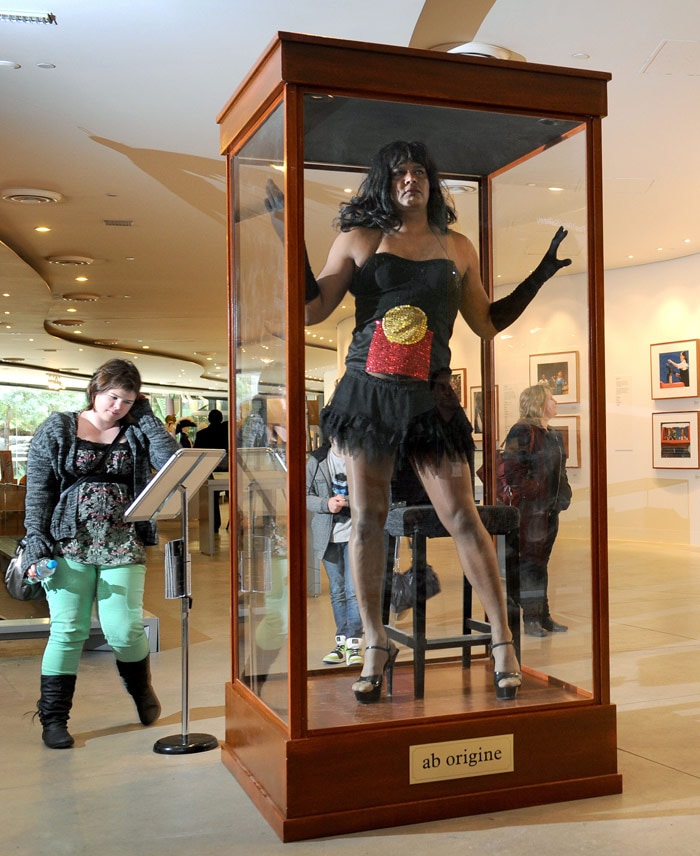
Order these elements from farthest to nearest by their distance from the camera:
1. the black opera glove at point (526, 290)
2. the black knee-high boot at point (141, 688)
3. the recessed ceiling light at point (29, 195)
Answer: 1. the recessed ceiling light at point (29, 195)
2. the black knee-high boot at point (141, 688)
3. the black opera glove at point (526, 290)


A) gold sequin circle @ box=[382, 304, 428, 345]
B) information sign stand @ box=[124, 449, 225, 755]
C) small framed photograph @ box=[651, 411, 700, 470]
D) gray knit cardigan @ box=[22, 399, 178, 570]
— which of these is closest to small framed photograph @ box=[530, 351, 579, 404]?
gold sequin circle @ box=[382, 304, 428, 345]

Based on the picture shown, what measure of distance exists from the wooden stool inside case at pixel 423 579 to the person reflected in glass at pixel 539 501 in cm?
3

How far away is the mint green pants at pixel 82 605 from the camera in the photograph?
13.0 feet

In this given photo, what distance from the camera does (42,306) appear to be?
1526 cm

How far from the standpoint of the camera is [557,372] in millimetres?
3461

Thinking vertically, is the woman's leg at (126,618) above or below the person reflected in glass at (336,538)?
below

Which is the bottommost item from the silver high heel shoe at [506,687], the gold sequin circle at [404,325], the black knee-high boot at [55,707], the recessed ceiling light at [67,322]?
the black knee-high boot at [55,707]

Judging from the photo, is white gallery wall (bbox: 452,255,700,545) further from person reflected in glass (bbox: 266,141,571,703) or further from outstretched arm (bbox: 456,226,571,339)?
person reflected in glass (bbox: 266,141,571,703)

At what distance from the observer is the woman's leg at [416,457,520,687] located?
10.9ft

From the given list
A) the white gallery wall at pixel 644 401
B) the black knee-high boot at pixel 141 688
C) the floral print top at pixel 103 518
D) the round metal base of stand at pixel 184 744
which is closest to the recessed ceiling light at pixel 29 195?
the floral print top at pixel 103 518

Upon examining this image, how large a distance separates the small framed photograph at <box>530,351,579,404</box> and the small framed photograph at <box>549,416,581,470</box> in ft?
0.24

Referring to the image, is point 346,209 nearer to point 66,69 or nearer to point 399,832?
point 399,832

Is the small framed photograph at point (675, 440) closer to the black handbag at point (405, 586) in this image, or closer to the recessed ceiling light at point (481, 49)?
the recessed ceiling light at point (481, 49)

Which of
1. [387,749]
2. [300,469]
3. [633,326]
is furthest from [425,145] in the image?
[633,326]
